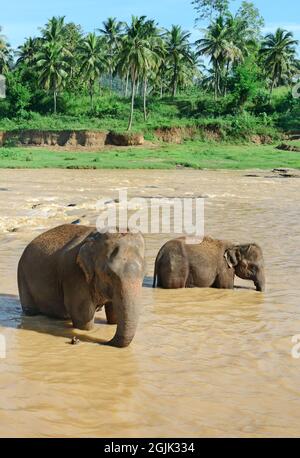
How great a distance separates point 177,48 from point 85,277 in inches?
2201

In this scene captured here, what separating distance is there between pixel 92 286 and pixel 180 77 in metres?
57.8

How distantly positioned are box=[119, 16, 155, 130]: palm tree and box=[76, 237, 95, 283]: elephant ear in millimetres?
41934

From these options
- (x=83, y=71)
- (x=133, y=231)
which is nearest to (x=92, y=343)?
(x=133, y=231)

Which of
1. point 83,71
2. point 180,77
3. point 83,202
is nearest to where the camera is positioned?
point 83,202

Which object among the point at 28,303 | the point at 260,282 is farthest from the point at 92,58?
the point at 28,303

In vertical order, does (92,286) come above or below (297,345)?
above

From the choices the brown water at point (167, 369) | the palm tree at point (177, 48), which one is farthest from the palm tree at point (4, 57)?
the brown water at point (167, 369)

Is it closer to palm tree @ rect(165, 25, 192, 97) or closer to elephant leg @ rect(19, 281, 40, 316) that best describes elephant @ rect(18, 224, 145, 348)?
elephant leg @ rect(19, 281, 40, 316)

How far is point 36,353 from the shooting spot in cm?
581

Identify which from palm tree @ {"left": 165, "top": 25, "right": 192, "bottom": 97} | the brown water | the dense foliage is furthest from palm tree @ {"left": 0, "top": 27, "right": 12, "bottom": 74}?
the brown water

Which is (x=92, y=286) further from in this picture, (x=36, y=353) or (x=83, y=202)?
(x=83, y=202)

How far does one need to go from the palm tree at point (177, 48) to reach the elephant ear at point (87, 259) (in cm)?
5499

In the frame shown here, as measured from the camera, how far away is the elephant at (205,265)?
8.56 m

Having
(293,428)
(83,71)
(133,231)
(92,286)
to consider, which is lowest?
(293,428)
